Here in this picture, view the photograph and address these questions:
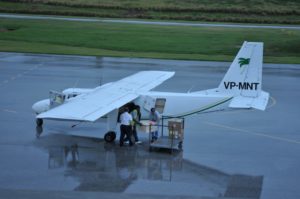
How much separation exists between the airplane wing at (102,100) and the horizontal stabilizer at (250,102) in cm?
428

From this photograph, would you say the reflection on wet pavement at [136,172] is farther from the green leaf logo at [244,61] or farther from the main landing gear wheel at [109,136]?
the green leaf logo at [244,61]

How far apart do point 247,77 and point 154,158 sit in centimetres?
651

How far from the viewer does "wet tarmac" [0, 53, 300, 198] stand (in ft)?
69.7

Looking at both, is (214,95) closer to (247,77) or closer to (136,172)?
(247,77)

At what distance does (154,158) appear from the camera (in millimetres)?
25328

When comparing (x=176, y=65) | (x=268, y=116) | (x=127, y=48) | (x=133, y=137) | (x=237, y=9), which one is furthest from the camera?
(x=237, y=9)

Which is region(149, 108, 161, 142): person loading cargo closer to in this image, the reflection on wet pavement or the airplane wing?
the reflection on wet pavement

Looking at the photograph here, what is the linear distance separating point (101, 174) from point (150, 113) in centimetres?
620

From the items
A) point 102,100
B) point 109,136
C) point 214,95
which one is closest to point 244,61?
point 214,95

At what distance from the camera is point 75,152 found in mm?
25844

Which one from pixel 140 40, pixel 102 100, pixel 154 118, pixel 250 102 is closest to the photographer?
pixel 102 100

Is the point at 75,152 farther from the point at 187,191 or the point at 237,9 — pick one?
the point at 237,9

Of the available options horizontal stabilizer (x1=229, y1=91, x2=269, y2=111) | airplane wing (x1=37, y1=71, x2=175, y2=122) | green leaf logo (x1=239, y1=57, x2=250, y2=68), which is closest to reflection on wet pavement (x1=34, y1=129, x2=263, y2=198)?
airplane wing (x1=37, y1=71, x2=175, y2=122)

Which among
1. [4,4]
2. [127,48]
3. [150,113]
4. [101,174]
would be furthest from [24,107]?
[4,4]
